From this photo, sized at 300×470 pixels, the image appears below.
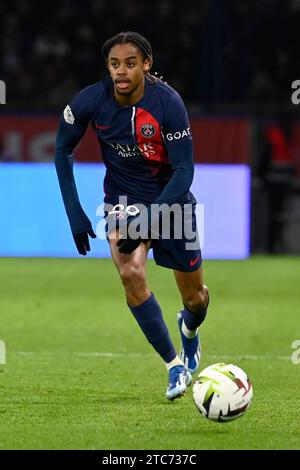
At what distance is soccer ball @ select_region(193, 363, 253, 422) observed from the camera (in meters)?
5.75

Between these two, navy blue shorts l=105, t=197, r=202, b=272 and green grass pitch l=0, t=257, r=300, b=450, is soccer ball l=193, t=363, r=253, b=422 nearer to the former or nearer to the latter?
green grass pitch l=0, t=257, r=300, b=450

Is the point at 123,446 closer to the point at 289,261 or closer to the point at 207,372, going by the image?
the point at 207,372

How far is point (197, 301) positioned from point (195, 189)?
953 centimetres

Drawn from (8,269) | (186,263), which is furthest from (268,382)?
(8,269)

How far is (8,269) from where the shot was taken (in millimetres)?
15922

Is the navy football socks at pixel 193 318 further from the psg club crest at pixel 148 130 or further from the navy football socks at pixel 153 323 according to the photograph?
the psg club crest at pixel 148 130

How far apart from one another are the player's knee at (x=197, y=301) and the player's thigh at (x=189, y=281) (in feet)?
0.04

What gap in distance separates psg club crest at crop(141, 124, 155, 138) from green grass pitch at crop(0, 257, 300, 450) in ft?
5.31

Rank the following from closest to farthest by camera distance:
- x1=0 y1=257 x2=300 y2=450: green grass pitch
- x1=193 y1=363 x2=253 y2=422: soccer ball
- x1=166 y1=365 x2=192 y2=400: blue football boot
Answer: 1. x1=0 y1=257 x2=300 y2=450: green grass pitch
2. x1=193 y1=363 x2=253 y2=422: soccer ball
3. x1=166 y1=365 x2=192 y2=400: blue football boot

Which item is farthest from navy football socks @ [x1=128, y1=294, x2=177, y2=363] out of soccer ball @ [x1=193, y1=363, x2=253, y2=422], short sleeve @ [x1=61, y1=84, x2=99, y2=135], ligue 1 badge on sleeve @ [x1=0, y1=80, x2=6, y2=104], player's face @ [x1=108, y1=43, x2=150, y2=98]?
ligue 1 badge on sleeve @ [x1=0, y1=80, x2=6, y2=104]

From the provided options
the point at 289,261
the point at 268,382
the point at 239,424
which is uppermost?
the point at 239,424

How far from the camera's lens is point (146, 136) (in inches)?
269

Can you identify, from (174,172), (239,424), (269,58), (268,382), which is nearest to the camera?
(239,424)

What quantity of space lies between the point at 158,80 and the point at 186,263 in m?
1.17
